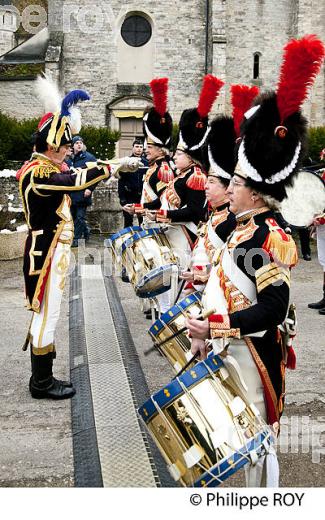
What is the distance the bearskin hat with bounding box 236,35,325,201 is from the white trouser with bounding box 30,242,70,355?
1.83 metres

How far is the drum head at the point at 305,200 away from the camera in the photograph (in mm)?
7949

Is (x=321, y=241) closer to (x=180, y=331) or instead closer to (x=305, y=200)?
(x=305, y=200)

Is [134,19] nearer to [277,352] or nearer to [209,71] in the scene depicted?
[209,71]

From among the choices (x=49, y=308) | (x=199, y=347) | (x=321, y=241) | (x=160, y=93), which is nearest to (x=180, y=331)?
(x=199, y=347)

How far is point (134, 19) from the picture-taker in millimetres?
25250

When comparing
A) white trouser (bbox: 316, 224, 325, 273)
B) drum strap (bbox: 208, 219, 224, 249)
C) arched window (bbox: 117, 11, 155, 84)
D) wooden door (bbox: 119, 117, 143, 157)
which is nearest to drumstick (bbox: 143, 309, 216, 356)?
drum strap (bbox: 208, 219, 224, 249)

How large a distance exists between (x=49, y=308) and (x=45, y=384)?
23.3 inches

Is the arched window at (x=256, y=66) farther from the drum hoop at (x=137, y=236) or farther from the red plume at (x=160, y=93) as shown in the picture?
the drum hoop at (x=137, y=236)

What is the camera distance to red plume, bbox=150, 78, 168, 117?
6199 mm

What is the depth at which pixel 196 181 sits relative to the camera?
527cm

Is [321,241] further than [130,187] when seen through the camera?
No
